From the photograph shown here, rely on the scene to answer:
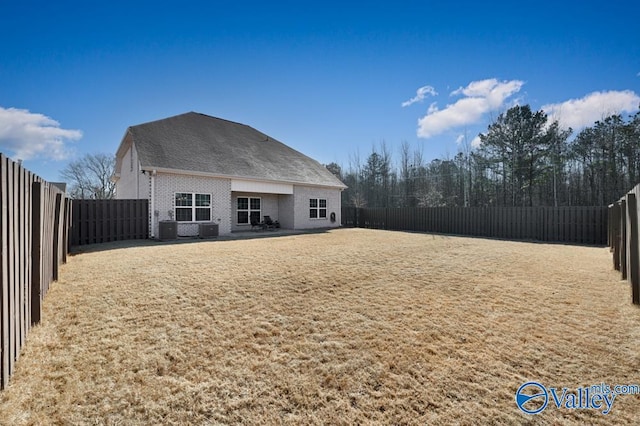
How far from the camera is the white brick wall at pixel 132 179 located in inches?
520

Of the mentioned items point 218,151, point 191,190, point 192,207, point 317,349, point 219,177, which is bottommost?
point 317,349

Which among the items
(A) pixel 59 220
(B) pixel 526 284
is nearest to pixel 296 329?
(B) pixel 526 284

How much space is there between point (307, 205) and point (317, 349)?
15.9 meters

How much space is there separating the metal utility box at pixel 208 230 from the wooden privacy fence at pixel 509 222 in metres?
12.6

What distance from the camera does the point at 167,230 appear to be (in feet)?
39.4

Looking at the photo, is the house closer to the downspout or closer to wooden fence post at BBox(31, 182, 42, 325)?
the downspout

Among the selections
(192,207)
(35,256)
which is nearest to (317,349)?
(35,256)

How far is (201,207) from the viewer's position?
45.3 ft

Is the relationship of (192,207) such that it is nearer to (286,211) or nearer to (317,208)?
(286,211)

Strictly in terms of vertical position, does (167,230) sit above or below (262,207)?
below

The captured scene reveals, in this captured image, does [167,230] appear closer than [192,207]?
Yes

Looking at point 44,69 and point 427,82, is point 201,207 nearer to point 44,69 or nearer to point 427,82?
point 44,69

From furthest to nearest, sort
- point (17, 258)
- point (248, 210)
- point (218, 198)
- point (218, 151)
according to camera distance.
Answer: point (248, 210), point (218, 151), point (218, 198), point (17, 258)

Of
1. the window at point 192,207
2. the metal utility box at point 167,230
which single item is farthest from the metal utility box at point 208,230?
the metal utility box at point 167,230
